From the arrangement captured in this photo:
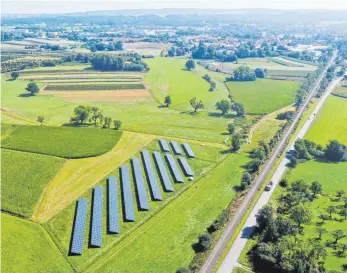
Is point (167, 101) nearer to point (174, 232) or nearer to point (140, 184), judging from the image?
point (140, 184)

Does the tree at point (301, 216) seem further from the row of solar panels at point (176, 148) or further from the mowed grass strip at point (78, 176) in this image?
the mowed grass strip at point (78, 176)

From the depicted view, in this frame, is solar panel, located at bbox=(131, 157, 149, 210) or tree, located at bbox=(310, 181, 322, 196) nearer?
solar panel, located at bbox=(131, 157, 149, 210)

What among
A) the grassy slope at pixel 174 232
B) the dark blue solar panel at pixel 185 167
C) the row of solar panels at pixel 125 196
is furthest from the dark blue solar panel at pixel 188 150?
the grassy slope at pixel 174 232

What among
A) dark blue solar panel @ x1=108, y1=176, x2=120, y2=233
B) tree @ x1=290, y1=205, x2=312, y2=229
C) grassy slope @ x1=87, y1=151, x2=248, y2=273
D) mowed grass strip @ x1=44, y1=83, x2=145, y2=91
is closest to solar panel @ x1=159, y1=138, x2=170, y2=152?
grassy slope @ x1=87, y1=151, x2=248, y2=273

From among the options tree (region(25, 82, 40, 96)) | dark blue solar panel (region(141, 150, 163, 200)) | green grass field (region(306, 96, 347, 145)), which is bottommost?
green grass field (region(306, 96, 347, 145))

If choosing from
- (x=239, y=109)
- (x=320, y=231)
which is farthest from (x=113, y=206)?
(x=239, y=109)

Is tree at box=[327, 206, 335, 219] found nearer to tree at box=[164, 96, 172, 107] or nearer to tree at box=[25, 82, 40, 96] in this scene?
tree at box=[164, 96, 172, 107]
